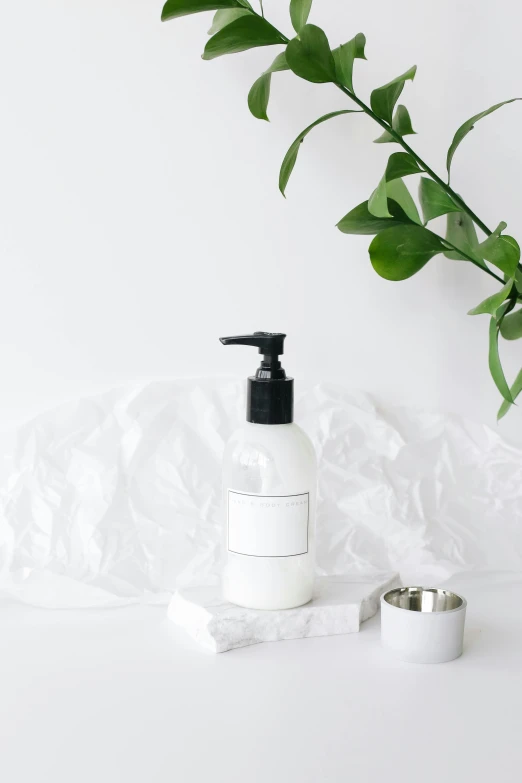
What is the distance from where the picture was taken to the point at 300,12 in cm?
73

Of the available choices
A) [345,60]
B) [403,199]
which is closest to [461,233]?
[403,199]

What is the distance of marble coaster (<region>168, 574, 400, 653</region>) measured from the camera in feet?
2.28

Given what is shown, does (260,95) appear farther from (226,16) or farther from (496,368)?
(496,368)

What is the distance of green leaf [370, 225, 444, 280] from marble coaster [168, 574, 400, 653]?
29 cm

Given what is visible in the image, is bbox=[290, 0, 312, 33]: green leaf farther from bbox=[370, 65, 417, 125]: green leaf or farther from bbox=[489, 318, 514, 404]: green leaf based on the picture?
bbox=[489, 318, 514, 404]: green leaf

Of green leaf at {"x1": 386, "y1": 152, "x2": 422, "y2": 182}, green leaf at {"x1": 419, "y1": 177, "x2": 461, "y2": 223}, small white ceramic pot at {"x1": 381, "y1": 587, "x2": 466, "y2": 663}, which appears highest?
green leaf at {"x1": 386, "y1": 152, "x2": 422, "y2": 182}

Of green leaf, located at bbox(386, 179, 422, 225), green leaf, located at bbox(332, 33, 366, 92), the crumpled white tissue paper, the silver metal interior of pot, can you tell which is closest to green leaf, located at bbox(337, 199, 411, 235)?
green leaf, located at bbox(386, 179, 422, 225)

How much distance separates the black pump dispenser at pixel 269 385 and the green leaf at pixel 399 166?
184 millimetres

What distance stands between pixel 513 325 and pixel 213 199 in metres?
0.35

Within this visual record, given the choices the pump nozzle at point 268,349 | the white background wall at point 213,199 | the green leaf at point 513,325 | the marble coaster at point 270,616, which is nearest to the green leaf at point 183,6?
the white background wall at point 213,199

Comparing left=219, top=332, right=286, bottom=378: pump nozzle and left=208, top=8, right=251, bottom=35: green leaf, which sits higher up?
left=208, top=8, right=251, bottom=35: green leaf

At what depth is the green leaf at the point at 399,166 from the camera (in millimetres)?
744

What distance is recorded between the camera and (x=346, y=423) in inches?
36.8

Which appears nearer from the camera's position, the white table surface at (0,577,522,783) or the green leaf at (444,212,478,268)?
the white table surface at (0,577,522,783)
